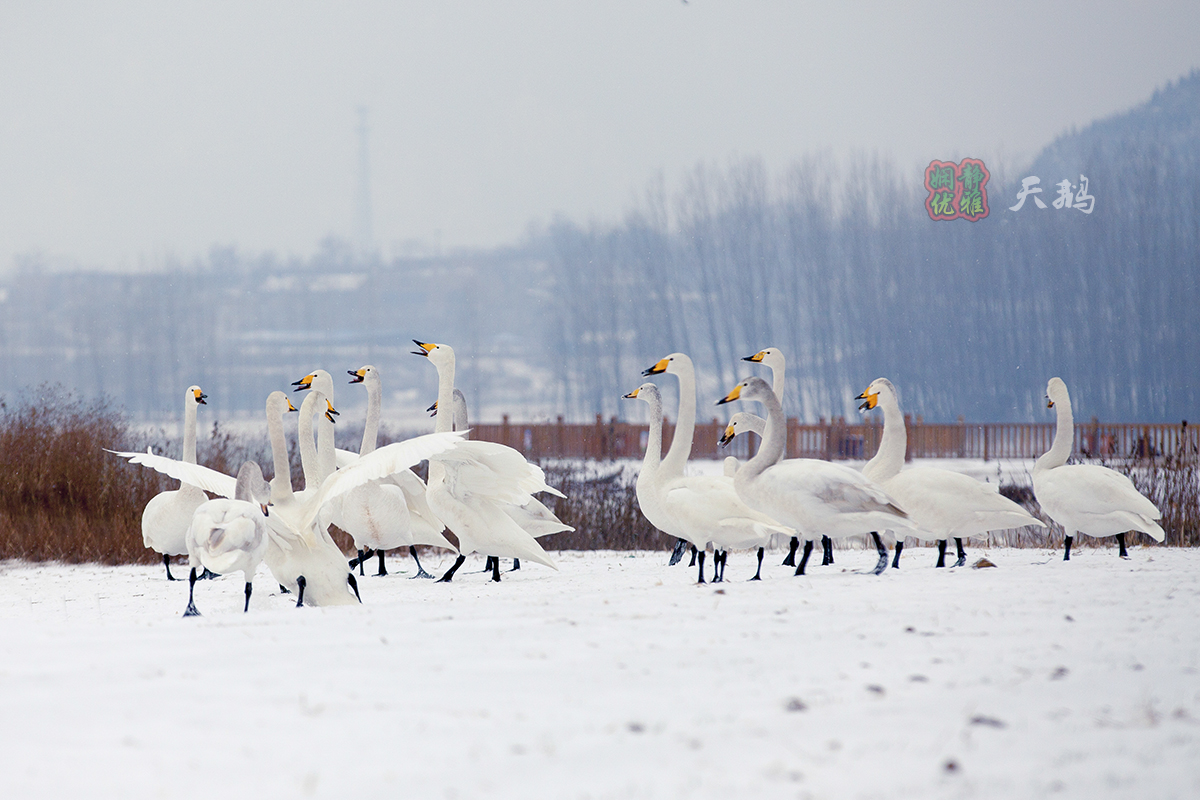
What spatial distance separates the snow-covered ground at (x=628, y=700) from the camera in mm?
2848

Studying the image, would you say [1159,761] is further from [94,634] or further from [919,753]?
[94,634]

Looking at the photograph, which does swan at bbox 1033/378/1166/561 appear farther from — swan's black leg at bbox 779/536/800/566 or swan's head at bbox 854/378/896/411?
swan's black leg at bbox 779/536/800/566

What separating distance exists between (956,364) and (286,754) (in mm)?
58751

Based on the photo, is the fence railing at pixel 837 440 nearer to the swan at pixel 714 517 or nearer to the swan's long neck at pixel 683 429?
the swan's long neck at pixel 683 429

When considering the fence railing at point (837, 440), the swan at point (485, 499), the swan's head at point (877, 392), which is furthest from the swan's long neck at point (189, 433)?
the fence railing at point (837, 440)

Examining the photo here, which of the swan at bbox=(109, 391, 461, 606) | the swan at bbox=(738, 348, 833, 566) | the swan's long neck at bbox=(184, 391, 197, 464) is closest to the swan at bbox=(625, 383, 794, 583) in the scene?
the swan at bbox=(738, 348, 833, 566)

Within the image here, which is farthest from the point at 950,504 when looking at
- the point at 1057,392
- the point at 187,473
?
the point at 187,473

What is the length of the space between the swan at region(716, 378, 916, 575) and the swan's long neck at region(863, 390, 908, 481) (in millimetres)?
801

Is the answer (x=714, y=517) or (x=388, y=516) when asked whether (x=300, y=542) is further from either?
(x=714, y=517)

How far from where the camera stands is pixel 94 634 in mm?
4984

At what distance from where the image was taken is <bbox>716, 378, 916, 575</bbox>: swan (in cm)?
706

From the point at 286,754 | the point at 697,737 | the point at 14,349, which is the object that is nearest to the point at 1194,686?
the point at 697,737

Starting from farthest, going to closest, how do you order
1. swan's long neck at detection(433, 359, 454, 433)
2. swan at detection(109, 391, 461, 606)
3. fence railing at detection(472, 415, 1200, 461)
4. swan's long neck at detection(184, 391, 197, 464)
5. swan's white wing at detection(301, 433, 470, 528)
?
fence railing at detection(472, 415, 1200, 461)
swan's long neck at detection(184, 391, 197, 464)
swan's long neck at detection(433, 359, 454, 433)
swan at detection(109, 391, 461, 606)
swan's white wing at detection(301, 433, 470, 528)

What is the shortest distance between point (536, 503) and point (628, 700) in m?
6.01
